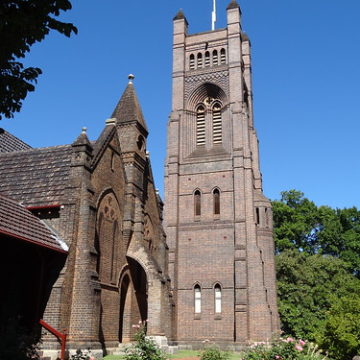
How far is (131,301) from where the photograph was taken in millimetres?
22234

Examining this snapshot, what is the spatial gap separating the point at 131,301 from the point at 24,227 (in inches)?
319

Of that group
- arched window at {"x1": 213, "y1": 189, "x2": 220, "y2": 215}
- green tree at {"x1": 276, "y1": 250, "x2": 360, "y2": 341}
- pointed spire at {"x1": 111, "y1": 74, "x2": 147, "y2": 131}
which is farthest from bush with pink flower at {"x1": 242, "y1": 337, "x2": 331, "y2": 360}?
green tree at {"x1": 276, "y1": 250, "x2": 360, "y2": 341}

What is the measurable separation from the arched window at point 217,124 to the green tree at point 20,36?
1238 inches

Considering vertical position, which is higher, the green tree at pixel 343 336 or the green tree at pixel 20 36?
the green tree at pixel 20 36

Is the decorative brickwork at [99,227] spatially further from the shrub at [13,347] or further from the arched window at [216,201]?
the arched window at [216,201]

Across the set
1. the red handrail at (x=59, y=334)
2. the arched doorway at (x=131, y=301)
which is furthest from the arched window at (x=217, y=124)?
the red handrail at (x=59, y=334)

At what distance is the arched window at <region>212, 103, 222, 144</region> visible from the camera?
3835 centimetres

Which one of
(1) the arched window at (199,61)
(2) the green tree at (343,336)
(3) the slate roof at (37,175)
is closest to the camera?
(3) the slate roof at (37,175)

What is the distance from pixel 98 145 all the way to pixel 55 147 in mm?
2721

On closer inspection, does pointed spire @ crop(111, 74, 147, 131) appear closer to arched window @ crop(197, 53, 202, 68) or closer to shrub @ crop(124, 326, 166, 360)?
shrub @ crop(124, 326, 166, 360)

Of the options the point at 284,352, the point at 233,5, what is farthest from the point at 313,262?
the point at 284,352

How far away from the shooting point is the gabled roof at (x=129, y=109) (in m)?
24.8

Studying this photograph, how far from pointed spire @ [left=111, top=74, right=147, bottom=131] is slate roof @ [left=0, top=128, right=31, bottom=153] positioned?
20.3 ft

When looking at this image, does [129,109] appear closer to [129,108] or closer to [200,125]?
[129,108]
